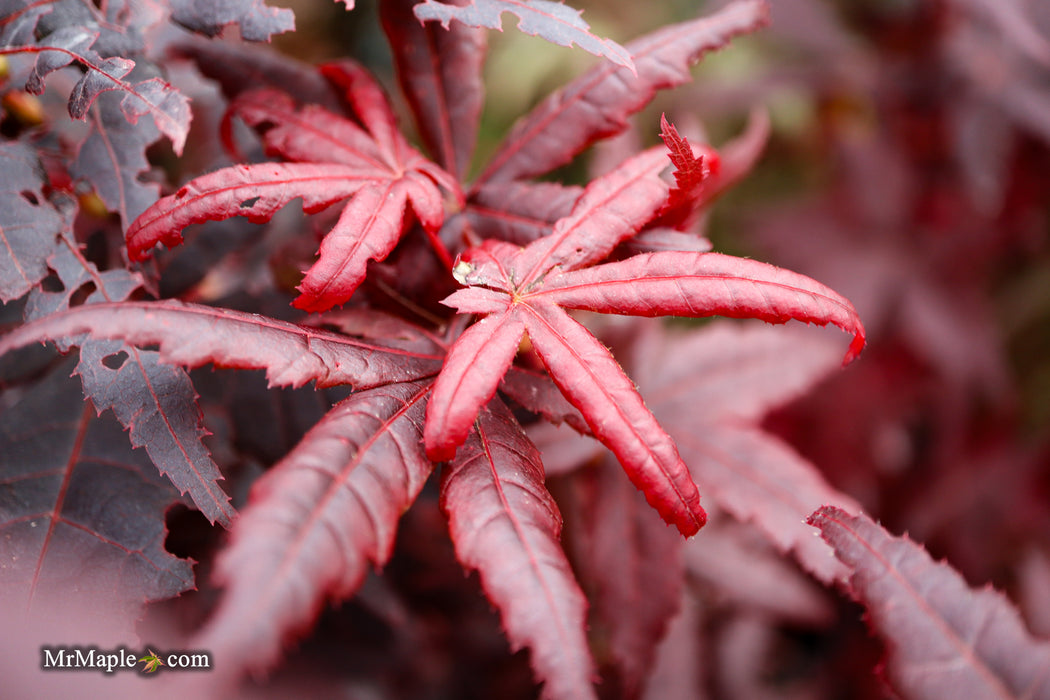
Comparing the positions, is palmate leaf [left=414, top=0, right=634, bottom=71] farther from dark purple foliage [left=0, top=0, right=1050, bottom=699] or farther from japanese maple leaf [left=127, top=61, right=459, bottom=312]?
japanese maple leaf [left=127, top=61, right=459, bottom=312]

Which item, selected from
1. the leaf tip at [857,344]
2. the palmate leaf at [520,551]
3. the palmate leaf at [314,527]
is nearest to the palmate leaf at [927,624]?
the leaf tip at [857,344]

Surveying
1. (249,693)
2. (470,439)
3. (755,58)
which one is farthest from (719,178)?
(755,58)

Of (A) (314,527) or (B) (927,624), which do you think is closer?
(A) (314,527)

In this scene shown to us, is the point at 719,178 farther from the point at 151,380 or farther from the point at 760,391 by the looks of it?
the point at 151,380

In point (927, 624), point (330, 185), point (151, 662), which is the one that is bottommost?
point (151, 662)

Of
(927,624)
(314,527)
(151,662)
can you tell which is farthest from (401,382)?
(927,624)

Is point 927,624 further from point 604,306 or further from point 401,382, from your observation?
point 401,382
